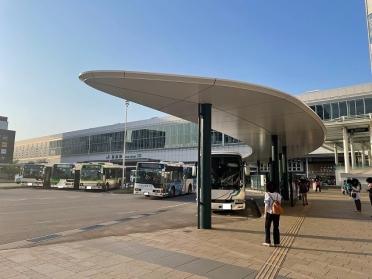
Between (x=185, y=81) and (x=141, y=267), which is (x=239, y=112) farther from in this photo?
(x=141, y=267)

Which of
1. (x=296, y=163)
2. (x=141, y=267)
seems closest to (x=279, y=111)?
(x=141, y=267)

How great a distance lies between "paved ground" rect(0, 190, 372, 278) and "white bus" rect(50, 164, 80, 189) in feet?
90.1

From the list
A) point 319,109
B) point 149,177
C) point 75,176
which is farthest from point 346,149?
point 75,176

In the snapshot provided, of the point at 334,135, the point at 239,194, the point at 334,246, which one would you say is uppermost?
the point at 334,135

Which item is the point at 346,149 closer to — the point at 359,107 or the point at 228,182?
the point at 359,107

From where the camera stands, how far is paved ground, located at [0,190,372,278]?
6195mm

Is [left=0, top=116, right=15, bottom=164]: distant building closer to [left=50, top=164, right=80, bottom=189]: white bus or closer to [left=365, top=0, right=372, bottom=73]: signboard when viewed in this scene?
[left=50, top=164, right=80, bottom=189]: white bus

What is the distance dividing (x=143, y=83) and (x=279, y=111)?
6.64 metres

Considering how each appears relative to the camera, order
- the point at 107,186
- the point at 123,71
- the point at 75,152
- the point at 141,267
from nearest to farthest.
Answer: the point at 141,267
the point at 123,71
the point at 107,186
the point at 75,152

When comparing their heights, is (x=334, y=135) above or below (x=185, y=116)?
above

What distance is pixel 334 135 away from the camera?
50.3 meters

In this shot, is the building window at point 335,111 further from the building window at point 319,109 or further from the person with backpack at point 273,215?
the person with backpack at point 273,215

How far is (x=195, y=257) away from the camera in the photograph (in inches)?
290

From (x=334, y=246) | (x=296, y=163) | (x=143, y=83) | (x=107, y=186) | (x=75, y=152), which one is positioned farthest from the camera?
(x=75, y=152)
